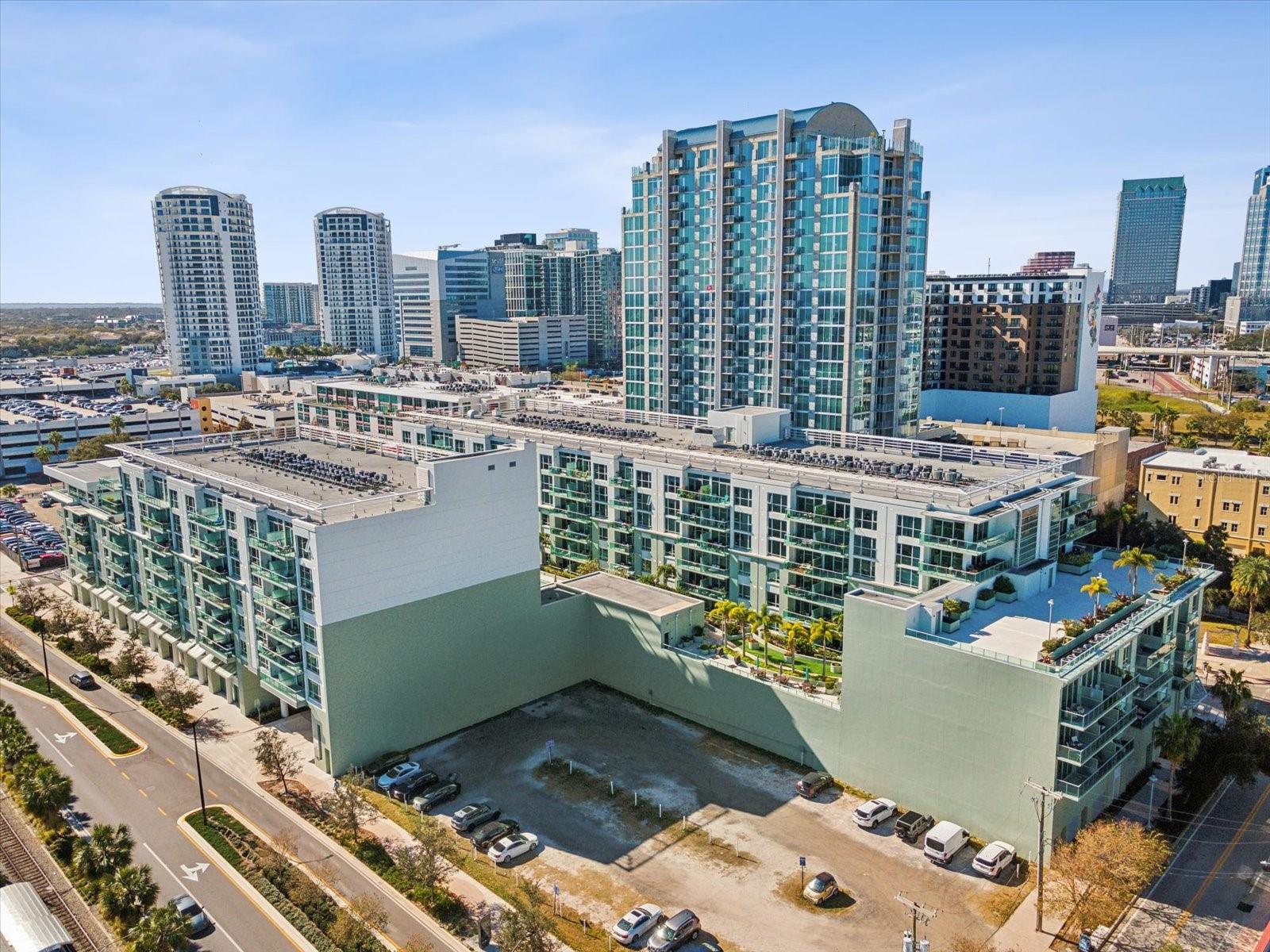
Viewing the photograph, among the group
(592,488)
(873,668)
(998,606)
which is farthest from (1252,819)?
(592,488)

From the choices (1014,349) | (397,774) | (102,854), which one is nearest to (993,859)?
(397,774)

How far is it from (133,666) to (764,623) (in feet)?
162

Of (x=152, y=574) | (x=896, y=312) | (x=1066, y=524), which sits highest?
(x=896, y=312)

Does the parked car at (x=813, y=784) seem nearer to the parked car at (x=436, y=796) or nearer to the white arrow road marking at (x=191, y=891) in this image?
the parked car at (x=436, y=796)

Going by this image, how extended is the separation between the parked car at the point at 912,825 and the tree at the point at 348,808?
31.0 meters

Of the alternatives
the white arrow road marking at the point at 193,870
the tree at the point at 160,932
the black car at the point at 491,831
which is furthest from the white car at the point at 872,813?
the white arrow road marking at the point at 193,870

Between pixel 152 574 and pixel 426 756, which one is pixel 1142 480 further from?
pixel 152 574

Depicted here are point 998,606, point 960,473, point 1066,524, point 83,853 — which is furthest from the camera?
point 960,473

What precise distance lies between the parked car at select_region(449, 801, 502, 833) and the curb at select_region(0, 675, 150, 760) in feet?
82.3

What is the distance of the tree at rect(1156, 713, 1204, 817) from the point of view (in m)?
52.8

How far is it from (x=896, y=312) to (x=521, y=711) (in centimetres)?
6422

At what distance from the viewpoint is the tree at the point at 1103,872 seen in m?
43.2

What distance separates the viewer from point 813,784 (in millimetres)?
56562

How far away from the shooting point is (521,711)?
225 ft
